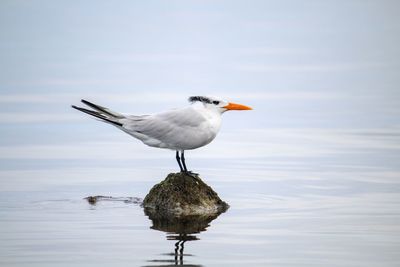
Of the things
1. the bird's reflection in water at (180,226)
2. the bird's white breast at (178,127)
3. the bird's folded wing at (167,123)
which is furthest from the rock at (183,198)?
the bird's folded wing at (167,123)

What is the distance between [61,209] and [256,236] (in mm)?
2934

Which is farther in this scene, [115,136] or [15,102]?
[15,102]

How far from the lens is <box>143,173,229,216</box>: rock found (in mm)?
12656

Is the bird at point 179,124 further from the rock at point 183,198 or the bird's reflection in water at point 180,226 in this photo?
the bird's reflection in water at point 180,226

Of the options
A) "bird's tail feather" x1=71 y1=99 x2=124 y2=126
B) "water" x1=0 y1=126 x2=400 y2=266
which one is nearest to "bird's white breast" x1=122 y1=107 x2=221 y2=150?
"bird's tail feather" x1=71 y1=99 x2=124 y2=126

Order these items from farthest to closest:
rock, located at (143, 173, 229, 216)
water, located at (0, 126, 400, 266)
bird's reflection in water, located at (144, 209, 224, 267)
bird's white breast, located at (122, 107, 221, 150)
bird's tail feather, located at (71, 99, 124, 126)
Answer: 1. bird's tail feather, located at (71, 99, 124, 126)
2. bird's white breast, located at (122, 107, 221, 150)
3. rock, located at (143, 173, 229, 216)
4. bird's reflection in water, located at (144, 209, 224, 267)
5. water, located at (0, 126, 400, 266)

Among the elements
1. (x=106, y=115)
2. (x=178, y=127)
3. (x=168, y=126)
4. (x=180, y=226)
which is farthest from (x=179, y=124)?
(x=180, y=226)

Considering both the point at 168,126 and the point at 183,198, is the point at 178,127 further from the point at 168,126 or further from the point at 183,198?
the point at 183,198

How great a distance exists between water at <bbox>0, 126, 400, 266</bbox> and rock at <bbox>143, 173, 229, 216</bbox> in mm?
281

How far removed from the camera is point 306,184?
14969 mm

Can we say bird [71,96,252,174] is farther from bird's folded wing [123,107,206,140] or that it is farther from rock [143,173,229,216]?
rock [143,173,229,216]

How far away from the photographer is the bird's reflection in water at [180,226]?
10.8 m

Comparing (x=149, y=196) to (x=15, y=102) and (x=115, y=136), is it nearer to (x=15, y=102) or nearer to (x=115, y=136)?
(x=115, y=136)

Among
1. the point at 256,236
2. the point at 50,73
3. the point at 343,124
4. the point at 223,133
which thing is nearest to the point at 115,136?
the point at 223,133
